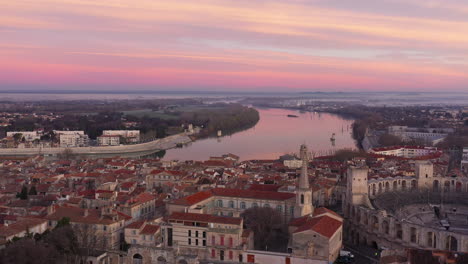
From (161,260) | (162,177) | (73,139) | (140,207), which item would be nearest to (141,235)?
(161,260)

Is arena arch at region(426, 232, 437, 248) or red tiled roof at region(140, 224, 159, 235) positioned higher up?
red tiled roof at region(140, 224, 159, 235)

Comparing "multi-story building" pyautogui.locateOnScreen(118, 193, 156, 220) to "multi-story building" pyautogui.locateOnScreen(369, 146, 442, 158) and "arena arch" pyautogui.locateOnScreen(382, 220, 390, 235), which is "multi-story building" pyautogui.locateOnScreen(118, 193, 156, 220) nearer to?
"arena arch" pyautogui.locateOnScreen(382, 220, 390, 235)

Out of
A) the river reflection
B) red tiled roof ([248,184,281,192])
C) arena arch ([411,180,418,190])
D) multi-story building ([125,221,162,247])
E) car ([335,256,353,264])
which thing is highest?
red tiled roof ([248,184,281,192])

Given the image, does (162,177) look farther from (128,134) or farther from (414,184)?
(128,134)

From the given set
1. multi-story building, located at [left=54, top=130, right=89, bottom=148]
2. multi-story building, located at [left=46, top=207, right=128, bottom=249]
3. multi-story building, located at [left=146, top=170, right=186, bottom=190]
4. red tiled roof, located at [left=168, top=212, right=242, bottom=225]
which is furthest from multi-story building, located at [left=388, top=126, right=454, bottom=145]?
multi-story building, located at [left=46, top=207, right=128, bottom=249]

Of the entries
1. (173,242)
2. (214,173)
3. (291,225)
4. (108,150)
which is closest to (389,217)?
(291,225)

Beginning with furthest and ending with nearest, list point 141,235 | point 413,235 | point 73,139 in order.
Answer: point 73,139 < point 413,235 < point 141,235

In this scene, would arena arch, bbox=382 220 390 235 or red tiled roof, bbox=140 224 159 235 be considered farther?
arena arch, bbox=382 220 390 235

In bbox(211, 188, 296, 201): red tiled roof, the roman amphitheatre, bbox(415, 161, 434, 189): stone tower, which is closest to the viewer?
the roman amphitheatre

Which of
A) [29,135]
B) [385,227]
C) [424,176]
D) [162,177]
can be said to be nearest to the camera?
[385,227]

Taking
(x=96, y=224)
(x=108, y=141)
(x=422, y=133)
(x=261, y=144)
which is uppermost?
(x=96, y=224)

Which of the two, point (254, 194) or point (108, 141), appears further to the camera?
point (108, 141)
